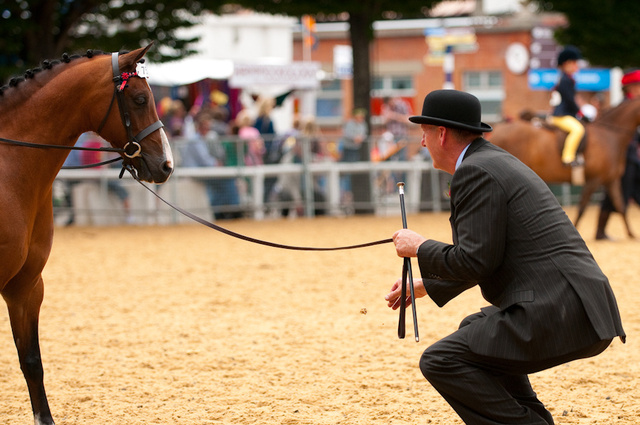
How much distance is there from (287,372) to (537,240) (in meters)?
2.92

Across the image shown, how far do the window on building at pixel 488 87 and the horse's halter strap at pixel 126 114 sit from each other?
107ft

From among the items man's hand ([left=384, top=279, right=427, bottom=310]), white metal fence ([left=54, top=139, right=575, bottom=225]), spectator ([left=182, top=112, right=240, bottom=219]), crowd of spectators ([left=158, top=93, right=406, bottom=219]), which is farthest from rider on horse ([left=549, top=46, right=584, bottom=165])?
man's hand ([left=384, top=279, right=427, bottom=310])

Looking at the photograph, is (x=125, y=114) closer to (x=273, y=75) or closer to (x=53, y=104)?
(x=53, y=104)

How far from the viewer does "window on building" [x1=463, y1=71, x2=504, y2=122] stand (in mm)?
36250

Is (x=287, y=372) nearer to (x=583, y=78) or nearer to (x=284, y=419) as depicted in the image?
(x=284, y=419)

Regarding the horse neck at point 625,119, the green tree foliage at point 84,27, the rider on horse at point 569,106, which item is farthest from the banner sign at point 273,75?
the horse neck at point 625,119

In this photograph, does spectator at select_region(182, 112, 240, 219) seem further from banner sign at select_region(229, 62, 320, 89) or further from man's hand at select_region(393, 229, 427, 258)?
man's hand at select_region(393, 229, 427, 258)

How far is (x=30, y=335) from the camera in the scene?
4.90 meters

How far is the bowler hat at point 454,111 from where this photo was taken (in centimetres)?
371

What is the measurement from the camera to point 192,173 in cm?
1625

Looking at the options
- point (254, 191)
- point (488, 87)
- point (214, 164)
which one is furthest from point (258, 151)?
point (488, 87)

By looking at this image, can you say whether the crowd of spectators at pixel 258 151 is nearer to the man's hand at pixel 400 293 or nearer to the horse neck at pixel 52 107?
the horse neck at pixel 52 107

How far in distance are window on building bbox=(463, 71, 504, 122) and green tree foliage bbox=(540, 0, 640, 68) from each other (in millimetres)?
13982

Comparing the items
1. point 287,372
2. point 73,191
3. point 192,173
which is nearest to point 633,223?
point 192,173
